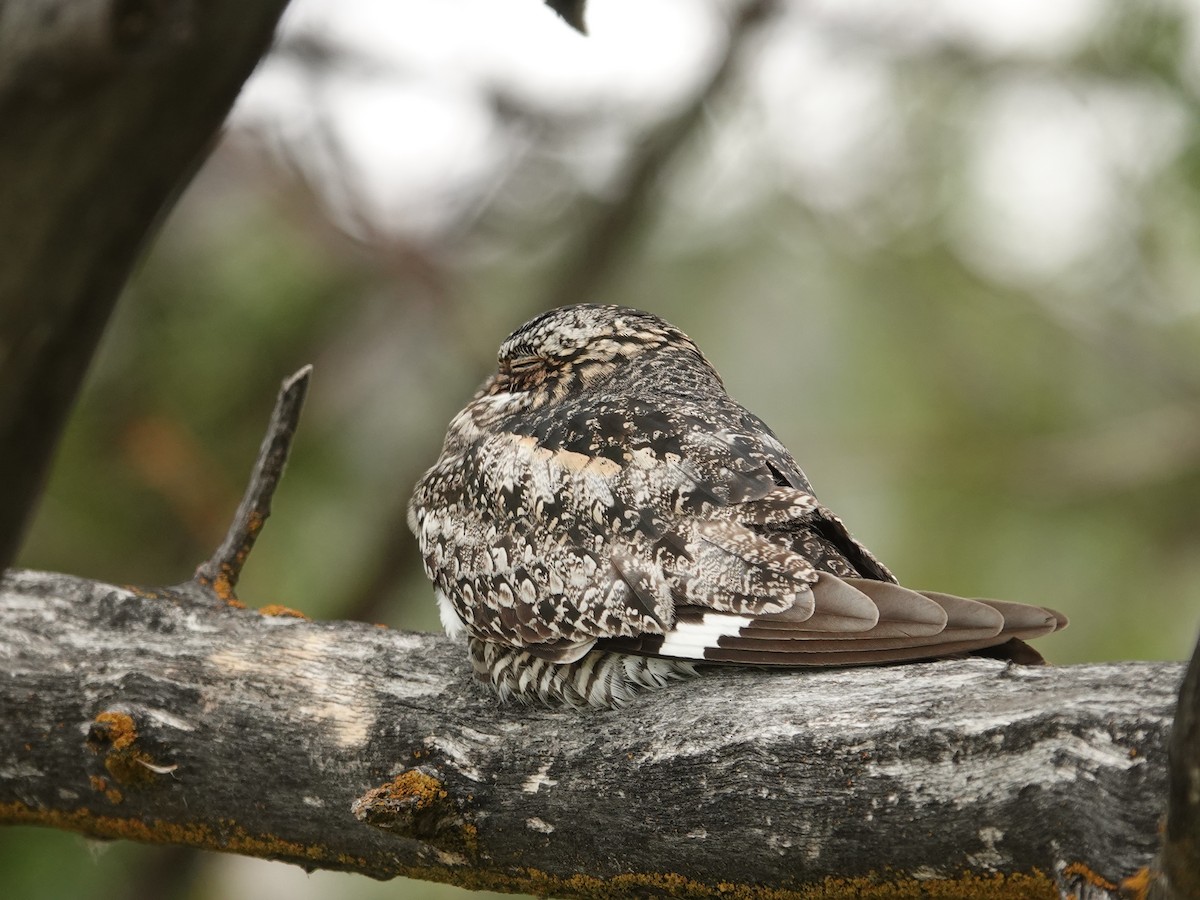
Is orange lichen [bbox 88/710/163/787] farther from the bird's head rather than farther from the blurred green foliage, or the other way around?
the blurred green foliage

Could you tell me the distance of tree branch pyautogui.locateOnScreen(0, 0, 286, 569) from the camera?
3.92 feet

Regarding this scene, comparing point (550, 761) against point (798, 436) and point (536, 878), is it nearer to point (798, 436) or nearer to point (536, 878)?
point (536, 878)

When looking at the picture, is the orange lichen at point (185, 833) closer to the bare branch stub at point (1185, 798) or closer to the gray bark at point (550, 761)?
the gray bark at point (550, 761)

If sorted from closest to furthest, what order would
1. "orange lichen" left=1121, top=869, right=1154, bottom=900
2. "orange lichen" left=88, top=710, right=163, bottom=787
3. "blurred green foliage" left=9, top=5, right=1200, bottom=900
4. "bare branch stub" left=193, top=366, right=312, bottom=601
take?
"orange lichen" left=1121, top=869, right=1154, bottom=900 < "orange lichen" left=88, top=710, right=163, bottom=787 < "bare branch stub" left=193, top=366, right=312, bottom=601 < "blurred green foliage" left=9, top=5, right=1200, bottom=900

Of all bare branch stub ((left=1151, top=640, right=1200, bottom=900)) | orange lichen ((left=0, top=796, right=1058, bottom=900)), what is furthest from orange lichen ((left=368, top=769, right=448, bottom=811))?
bare branch stub ((left=1151, top=640, right=1200, bottom=900))

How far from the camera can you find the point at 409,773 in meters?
2.20

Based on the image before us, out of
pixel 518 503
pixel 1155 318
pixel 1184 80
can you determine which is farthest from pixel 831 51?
pixel 518 503

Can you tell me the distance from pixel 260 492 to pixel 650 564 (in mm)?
1017

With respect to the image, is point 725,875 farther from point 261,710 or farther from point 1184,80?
point 1184,80

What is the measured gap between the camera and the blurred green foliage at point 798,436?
4520mm

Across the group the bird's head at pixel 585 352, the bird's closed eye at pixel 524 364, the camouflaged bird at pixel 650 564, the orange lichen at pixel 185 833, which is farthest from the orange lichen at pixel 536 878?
the bird's closed eye at pixel 524 364

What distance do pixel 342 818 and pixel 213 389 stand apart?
2.76 meters

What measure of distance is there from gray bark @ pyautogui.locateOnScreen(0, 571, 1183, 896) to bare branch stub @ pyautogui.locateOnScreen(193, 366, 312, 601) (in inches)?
2.8

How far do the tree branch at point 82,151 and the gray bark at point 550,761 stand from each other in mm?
1090
